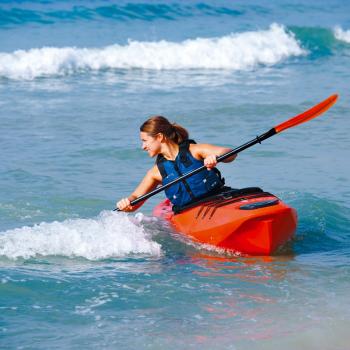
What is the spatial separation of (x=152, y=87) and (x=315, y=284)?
8.41 m

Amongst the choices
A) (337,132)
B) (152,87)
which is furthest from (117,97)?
(337,132)

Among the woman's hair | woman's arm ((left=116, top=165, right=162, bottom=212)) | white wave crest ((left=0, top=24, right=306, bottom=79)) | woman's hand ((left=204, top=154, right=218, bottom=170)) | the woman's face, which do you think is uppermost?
white wave crest ((left=0, top=24, right=306, bottom=79))

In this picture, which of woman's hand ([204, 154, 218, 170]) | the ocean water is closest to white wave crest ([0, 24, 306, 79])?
the ocean water

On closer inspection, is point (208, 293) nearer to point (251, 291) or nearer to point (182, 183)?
point (251, 291)

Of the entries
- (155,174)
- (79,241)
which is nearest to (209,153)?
(155,174)

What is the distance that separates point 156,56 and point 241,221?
10.5 m

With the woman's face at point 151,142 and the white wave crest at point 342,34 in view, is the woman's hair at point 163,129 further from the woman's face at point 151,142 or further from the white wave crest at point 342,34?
the white wave crest at point 342,34

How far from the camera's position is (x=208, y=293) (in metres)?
5.17

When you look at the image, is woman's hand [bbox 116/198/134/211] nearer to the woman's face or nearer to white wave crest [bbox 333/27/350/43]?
the woman's face

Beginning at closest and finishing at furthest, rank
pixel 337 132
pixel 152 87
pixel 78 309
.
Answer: pixel 78 309, pixel 337 132, pixel 152 87

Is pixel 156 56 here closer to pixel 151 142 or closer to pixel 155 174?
pixel 155 174

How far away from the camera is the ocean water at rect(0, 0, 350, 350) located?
4.73 metres

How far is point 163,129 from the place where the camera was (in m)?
6.02

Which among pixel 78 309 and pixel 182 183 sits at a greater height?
pixel 182 183
